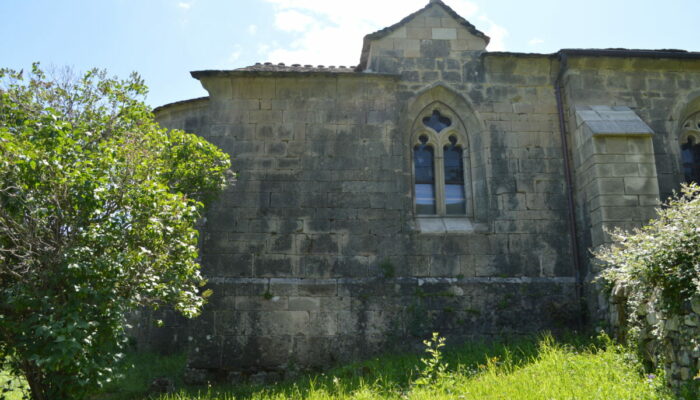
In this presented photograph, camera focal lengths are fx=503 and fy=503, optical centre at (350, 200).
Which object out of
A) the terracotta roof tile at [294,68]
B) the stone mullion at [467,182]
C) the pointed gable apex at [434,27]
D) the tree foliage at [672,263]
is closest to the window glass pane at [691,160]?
the stone mullion at [467,182]

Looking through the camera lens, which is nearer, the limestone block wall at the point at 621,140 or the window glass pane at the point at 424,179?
the limestone block wall at the point at 621,140

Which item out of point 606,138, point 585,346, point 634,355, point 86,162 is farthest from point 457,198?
point 86,162

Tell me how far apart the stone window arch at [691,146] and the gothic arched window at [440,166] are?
13.3 feet

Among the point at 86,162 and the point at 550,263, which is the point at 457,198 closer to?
the point at 550,263

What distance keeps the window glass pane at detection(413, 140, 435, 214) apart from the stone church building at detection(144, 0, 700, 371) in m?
0.03

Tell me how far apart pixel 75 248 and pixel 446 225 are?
18.5 feet

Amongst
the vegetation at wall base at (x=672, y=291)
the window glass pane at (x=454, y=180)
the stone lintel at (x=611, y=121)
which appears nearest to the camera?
the vegetation at wall base at (x=672, y=291)

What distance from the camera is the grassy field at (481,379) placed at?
534 centimetres

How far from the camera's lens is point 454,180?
357 inches

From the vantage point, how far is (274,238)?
8352 millimetres

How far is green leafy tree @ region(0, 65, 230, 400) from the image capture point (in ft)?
16.1

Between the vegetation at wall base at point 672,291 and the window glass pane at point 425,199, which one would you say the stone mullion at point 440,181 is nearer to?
the window glass pane at point 425,199

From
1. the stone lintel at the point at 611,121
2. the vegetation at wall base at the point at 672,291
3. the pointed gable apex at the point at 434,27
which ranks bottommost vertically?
the vegetation at wall base at the point at 672,291

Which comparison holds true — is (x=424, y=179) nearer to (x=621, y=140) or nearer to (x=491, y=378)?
(x=621, y=140)
